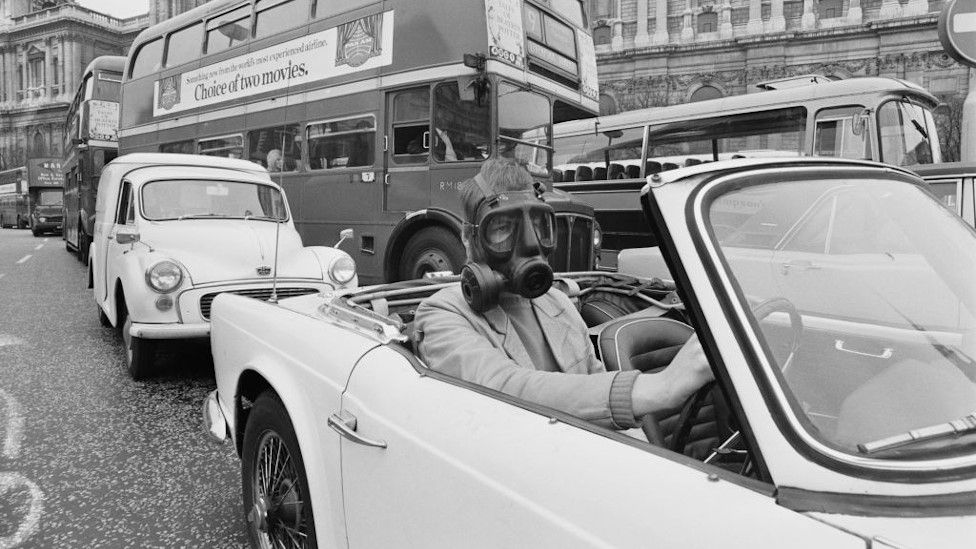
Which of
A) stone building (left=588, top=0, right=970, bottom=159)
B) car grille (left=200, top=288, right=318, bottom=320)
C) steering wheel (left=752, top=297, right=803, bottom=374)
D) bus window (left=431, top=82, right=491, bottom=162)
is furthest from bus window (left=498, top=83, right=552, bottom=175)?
stone building (left=588, top=0, right=970, bottom=159)

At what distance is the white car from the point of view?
5.42 meters

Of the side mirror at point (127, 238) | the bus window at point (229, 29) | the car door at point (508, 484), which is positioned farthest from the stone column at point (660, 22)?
the car door at point (508, 484)

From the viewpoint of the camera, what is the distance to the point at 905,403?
1.22m

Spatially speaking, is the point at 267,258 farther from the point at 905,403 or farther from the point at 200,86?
the point at 200,86

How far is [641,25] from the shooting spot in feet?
131

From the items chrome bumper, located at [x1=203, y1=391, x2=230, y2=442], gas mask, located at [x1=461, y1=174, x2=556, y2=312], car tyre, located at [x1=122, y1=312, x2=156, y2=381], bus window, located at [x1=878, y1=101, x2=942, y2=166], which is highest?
bus window, located at [x1=878, y1=101, x2=942, y2=166]

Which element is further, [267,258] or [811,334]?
[267,258]

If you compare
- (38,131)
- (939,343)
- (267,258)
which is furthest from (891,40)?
(38,131)

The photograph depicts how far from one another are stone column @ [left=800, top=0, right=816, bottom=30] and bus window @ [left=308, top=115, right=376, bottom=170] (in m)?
34.2

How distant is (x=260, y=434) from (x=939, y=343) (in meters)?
2.21

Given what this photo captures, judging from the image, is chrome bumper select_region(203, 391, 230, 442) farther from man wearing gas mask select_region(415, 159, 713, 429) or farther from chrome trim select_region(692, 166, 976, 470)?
chrome trim select_region(692, 166, 976, 470)

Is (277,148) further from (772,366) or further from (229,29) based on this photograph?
(772,366)

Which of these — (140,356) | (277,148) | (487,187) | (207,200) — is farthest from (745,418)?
(277,148)

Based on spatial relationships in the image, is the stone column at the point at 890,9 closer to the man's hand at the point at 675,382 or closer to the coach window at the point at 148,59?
the coach window at the point at 148,59
